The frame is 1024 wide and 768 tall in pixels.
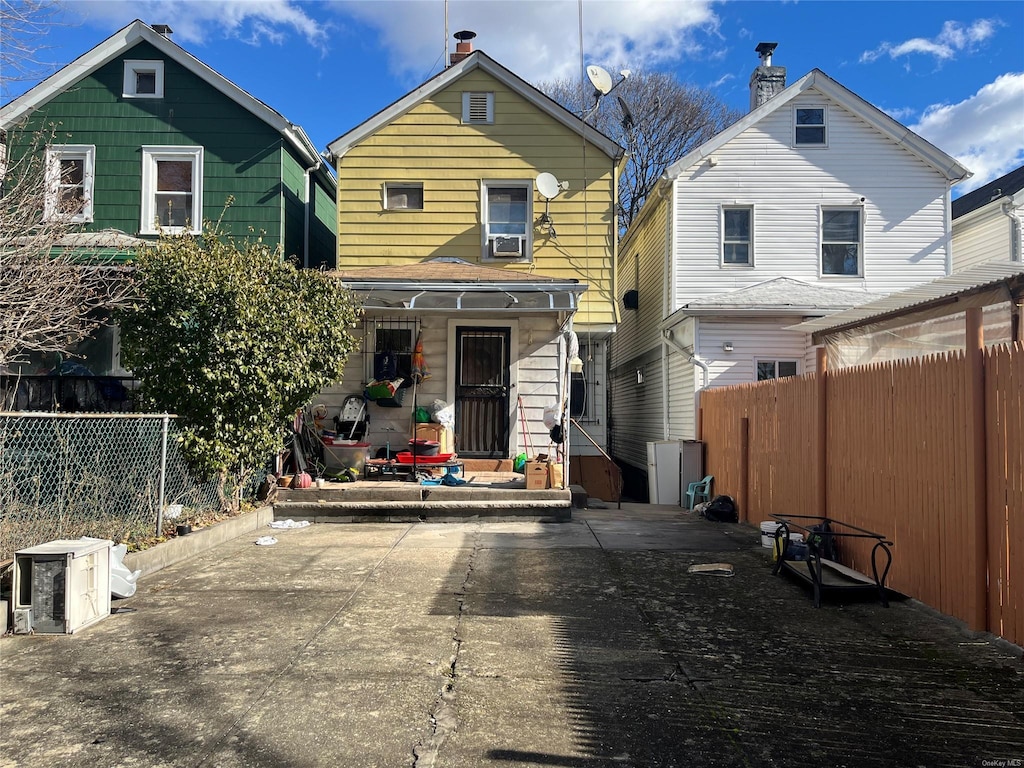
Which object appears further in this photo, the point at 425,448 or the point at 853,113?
the point at 853,113

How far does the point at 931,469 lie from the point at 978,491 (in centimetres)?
60

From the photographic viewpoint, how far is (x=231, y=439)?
317 inches

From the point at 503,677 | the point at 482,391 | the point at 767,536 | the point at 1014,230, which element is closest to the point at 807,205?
the point at 1014,230

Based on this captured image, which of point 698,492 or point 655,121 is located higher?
point 655,121

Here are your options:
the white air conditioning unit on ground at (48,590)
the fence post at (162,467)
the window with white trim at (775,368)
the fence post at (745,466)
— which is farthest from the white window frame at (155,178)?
the window with white trim at (775,368)

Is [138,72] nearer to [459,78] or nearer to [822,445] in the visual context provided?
[459,78]

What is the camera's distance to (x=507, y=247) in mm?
13547

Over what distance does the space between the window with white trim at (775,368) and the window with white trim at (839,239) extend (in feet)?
7.96

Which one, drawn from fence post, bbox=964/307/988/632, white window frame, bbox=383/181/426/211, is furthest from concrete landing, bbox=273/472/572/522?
white window frame, bbox=383/181/426/211

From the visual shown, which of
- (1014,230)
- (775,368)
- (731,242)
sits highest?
(1014,230)

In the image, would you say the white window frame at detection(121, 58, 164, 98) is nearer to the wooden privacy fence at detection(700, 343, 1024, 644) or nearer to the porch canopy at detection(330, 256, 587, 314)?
the porch canopy at detection(330, 256, 587, 314)

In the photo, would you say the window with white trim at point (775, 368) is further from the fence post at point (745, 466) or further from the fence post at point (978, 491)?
the fence post at point (978, 491)

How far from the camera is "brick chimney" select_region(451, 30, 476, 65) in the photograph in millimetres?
14867

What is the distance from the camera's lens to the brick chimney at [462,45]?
585 inches
